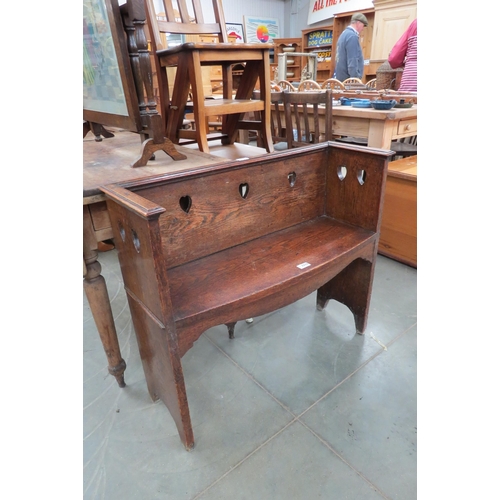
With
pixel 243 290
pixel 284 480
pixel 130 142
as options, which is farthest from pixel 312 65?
pixel 284 480

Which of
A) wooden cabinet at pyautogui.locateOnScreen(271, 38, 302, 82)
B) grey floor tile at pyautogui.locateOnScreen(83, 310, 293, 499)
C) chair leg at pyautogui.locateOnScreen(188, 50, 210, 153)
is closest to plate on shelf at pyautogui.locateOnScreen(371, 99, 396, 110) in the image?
chair leg at pyautogui.locateOnScreen(188, 50, 210, 153)

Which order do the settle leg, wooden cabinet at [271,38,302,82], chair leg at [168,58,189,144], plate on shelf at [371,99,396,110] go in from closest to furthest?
chair leg at [168,58,189,144], the settle leg, plate on shelf at [371,99,396,110], wooden cabinet at [271,38,302,82]

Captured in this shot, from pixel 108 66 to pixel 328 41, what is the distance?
24.2ft

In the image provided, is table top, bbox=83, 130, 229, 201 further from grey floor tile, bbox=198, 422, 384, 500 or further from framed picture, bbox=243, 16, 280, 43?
framed picture, bbox=243, 16, 280, 43

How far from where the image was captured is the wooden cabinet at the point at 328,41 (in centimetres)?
604

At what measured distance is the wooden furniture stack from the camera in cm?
204

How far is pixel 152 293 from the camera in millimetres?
893

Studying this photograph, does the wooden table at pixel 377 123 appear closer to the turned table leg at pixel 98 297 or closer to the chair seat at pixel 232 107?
the chair seat at pixel 232 107

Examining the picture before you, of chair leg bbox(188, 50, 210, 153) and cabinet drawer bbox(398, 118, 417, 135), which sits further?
cabinet drawer bbox(398, 118, 417, 135)

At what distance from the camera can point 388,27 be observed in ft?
17.1

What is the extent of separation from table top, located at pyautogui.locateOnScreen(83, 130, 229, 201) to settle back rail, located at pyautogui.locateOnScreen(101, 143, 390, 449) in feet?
0.42

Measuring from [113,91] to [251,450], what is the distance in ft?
3.97

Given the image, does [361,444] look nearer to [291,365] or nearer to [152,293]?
[291,365]

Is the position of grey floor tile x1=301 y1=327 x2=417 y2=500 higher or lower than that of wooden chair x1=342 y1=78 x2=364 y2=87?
lower
